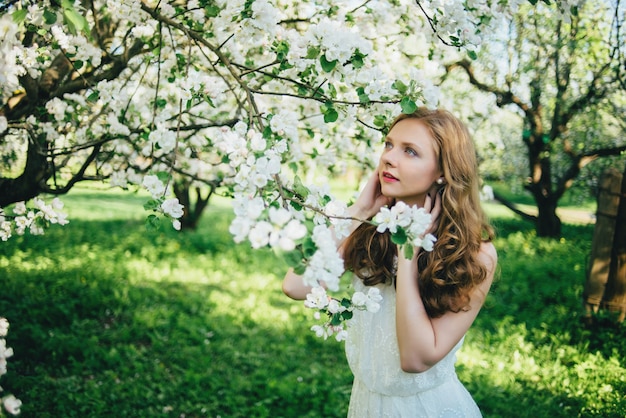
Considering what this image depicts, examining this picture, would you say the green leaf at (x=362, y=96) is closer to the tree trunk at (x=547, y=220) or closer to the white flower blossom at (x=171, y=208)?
the white flower blossom at (x=171, y=208)

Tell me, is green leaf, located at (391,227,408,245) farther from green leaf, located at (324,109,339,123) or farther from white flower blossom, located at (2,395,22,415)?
white flower blossom, located at (2,395,22,415)

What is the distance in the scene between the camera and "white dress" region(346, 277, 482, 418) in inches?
76.4

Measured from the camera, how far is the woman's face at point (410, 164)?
1.87 m

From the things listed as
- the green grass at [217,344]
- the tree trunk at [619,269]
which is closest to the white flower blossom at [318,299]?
the green grass at [217,344]

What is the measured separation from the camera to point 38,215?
7.93ft

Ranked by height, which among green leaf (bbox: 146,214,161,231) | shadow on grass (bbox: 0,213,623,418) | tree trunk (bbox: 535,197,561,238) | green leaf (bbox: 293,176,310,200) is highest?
green leaf (bbox: 293,176,310,200)

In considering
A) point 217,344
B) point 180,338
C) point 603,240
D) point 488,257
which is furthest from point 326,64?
point 603,240

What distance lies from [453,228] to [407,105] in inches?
20.7

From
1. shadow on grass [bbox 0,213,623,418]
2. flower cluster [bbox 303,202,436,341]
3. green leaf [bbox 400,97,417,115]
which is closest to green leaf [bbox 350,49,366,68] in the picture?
green leaf [bbox 400,97,417,115]

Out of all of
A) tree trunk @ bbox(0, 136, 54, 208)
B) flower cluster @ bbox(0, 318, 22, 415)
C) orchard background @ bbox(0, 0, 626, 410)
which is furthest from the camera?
tree trunk @ bbox(0, 136, 54, 208)

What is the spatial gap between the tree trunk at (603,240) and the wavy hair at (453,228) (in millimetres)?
3129

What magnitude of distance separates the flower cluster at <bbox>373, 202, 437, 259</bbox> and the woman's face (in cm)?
55

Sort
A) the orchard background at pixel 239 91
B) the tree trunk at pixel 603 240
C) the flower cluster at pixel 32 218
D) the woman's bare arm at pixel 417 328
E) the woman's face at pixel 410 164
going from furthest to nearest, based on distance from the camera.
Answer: the tree trunk at pixel 603 240
the flower cluster at pixel 32 218
the woman's face at pixel 410 164
the woman's bare arm at pixel 417 328
the orchard background at pixel 239 91

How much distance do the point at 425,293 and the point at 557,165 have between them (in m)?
8.11
